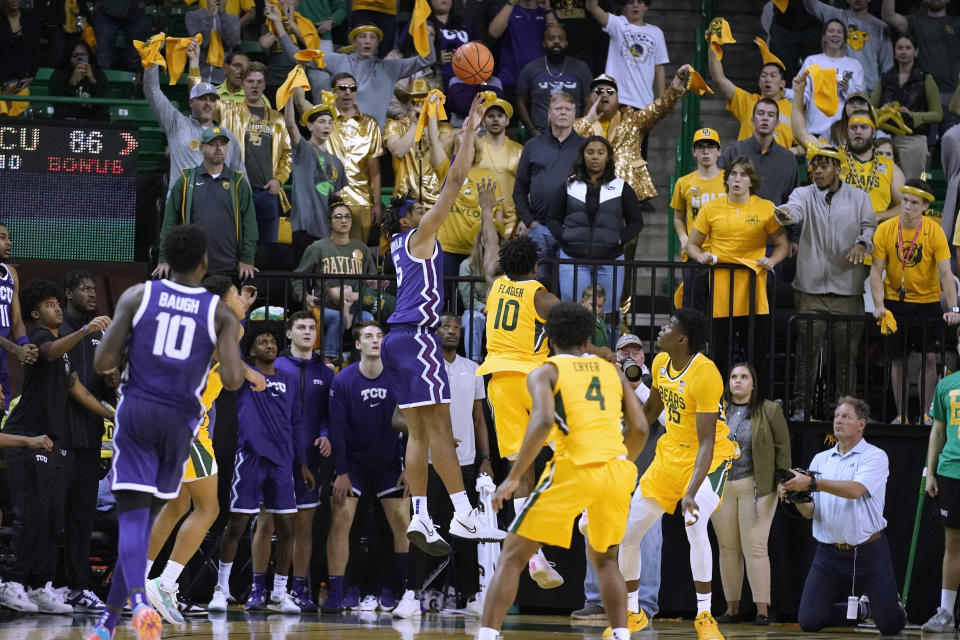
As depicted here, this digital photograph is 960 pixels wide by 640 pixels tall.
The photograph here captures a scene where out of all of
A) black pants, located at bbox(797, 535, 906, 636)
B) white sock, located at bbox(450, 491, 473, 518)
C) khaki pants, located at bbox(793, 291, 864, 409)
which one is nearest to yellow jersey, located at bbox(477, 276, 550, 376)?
white sock, located at bbox(450, 491, 473, 518)

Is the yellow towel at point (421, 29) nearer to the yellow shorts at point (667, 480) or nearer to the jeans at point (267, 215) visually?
the jeans at point (267, 215)

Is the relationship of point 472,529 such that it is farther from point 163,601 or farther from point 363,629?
point 163,601

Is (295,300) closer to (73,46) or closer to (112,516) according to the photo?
(112,516)

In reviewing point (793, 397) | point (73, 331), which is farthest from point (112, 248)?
point (793, 397)

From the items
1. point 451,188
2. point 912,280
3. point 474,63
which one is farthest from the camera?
point 474,63

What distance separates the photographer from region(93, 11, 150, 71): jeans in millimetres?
16297

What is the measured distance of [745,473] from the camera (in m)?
12.5

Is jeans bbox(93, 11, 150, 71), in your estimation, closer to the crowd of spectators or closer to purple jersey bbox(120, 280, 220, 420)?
the crowd of spectators

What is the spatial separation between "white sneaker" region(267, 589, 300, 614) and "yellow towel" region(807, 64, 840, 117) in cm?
772

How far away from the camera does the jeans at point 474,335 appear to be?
12789mm

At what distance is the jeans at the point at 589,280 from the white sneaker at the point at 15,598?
16.6 feet

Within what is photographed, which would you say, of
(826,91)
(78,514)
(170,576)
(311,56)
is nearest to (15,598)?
(78,514)

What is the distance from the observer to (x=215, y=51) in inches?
615

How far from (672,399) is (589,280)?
7.99 feet
